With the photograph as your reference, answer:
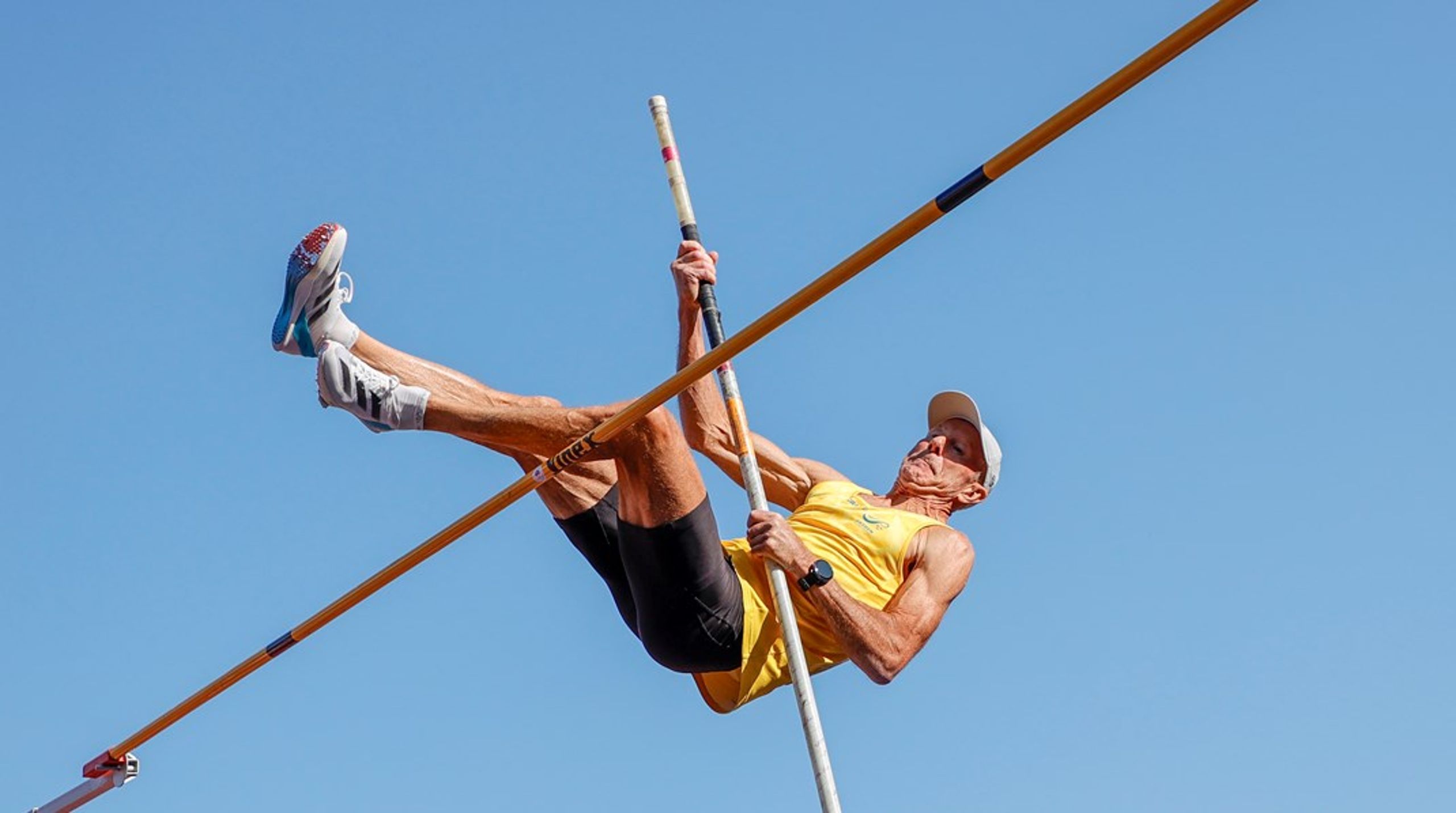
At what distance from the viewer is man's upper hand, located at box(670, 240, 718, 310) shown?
778 centimetres

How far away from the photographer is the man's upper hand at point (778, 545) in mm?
7371

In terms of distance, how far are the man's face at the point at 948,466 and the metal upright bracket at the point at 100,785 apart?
325 cm

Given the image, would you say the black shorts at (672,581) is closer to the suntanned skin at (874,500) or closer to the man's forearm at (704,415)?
the suntanned skin at (874,500)

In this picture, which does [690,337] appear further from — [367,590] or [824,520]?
[367,590]

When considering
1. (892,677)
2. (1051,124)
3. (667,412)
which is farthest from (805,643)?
(1051,124)

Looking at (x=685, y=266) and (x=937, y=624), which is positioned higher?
(x=685, y=266)

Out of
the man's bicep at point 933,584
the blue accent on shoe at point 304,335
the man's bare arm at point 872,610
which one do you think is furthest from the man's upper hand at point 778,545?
the blue accent on shoe at point 304,335

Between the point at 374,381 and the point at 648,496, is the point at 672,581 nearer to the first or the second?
the point at 648,496

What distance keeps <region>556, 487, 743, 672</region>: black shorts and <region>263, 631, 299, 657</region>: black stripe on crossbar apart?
110cm

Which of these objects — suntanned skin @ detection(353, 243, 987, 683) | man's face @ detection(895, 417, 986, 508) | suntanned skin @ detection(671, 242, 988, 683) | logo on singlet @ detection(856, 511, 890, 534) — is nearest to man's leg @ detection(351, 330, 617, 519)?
suntanned skin @ detection(353, 243, 987, 683)

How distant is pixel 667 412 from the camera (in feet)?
23.2

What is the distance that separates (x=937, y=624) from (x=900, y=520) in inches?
20.7

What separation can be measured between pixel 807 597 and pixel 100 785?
3046 millimetres

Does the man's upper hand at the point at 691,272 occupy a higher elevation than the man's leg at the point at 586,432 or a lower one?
higher
